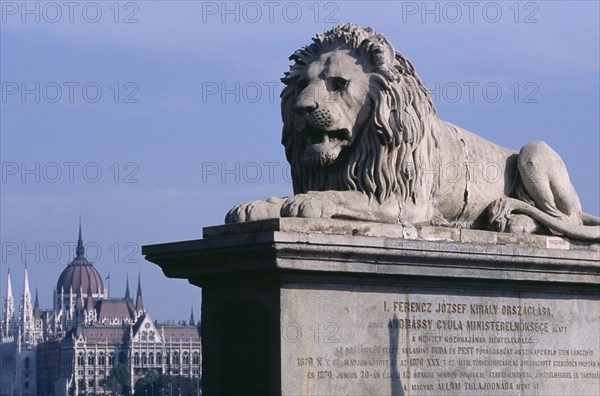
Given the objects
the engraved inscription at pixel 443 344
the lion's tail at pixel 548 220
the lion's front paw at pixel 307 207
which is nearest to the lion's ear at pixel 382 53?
the lion's front paw at pixel 307 207

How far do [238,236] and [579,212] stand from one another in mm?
4405

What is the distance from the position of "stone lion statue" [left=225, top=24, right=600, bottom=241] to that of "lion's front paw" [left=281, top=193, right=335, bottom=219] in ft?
0.14

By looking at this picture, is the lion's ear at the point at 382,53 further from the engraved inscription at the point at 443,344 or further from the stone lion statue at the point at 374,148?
the engraved inscription at the point at 443,344

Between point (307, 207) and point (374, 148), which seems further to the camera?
point (374, 148)

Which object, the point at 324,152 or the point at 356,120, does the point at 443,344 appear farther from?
the point at 356,120

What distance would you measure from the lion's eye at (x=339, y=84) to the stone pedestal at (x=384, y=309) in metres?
1.47

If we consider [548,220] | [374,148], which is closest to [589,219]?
[548,220]

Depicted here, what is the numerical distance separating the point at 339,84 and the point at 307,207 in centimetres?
161

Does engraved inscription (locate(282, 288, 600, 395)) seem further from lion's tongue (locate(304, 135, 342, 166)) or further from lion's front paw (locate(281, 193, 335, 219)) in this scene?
lion's tongue (locate(304, 135, 342, 166))

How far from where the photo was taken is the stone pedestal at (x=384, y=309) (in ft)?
40.4

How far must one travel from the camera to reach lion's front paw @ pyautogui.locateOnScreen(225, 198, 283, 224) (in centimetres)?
1285

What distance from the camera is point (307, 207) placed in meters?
12.7

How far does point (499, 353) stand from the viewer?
1364 centimetres

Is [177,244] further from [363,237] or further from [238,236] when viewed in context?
[363,237]
